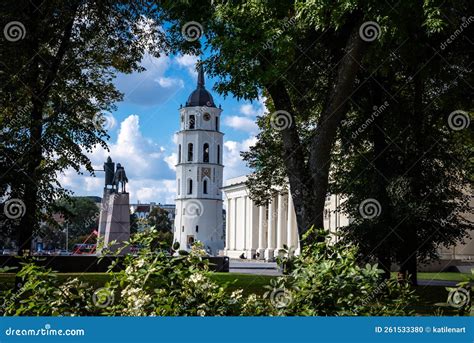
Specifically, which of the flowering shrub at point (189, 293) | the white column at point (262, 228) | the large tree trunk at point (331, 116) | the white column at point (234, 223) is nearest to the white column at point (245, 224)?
the white column at point (262, 228)

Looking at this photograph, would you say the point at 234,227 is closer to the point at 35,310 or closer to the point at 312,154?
the point at 312,154

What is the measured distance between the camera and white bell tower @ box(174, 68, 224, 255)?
408 ft

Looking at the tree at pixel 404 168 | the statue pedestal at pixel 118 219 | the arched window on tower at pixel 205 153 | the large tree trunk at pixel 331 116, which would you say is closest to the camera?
the large tree trunk at pixel 331 116

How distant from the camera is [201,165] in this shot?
419ft

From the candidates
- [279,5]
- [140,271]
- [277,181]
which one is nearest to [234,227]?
[277,181]

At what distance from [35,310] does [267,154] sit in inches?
941

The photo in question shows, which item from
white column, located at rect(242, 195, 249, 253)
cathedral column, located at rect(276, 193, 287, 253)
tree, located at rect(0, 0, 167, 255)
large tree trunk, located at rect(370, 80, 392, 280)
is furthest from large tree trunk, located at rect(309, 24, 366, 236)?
white column, located at rect(242, 195, 249, 253)

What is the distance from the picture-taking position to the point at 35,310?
5512 mm

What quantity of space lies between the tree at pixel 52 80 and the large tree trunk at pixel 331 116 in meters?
6.91

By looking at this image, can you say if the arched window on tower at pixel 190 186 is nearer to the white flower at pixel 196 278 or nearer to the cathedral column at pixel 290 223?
the cathedral column at pixel 290 223

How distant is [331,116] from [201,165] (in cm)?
11211

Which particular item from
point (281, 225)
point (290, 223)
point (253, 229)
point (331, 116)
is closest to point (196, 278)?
point (331, 116)

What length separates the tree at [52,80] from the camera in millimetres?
17469

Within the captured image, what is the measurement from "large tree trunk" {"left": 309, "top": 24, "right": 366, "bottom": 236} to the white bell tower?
4196 inches
